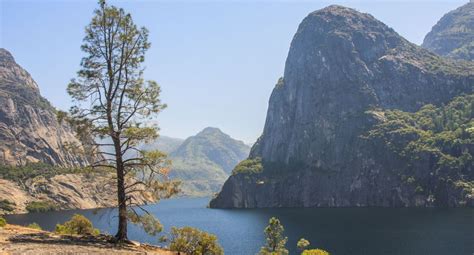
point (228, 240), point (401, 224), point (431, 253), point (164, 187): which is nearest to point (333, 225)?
point (401, 224)

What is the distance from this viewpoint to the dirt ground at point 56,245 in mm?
26694

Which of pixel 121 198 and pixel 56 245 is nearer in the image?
pixel 56 245

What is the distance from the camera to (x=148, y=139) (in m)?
36.7

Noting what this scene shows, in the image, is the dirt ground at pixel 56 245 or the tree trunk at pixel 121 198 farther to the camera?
the tree trunk at pixel 121 198

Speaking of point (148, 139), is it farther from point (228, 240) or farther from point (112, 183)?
point (228, 240)

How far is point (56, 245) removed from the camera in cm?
2888

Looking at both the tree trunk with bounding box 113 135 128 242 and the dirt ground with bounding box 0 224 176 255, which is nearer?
the dirt ground with bounding box 0 224 176 255

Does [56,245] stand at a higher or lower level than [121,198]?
lower

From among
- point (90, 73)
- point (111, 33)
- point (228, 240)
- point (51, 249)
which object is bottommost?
point (228, 240)

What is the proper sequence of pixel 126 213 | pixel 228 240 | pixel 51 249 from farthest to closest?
pixel 228 240
pixel 126 213
pixel 51 249

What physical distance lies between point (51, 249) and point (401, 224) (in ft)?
579

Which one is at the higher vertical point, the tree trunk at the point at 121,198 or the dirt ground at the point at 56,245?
the tree trunk at the point at 121,198

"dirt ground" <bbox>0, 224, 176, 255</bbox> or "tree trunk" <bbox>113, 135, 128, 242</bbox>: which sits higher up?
"tree trunk" <bbox>113, 135, 128, 242</bbox>

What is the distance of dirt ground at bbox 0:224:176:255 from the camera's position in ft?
87.6
